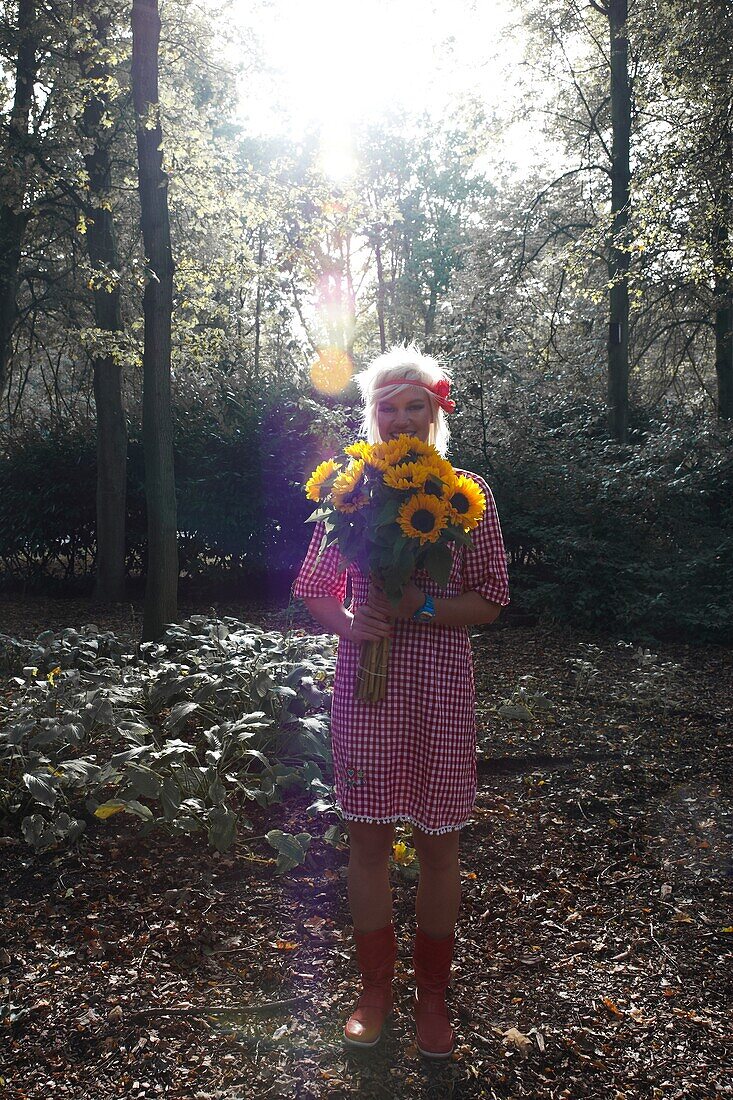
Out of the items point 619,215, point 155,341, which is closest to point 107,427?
point 155,341

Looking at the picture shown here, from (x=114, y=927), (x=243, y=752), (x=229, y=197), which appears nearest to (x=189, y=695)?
(x=243, y=752)

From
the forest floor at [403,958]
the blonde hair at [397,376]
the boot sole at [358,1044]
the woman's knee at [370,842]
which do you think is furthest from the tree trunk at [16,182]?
the boot sole at [358,1044]

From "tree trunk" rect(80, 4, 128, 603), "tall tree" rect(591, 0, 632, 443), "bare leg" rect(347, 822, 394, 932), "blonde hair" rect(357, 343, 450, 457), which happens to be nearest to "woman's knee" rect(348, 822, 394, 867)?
"bare leg" rect(347, 822, 394, 932)

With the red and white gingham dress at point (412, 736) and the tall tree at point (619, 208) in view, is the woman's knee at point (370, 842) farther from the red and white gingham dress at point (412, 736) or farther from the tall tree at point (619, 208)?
the tall tree at point (619, 208)

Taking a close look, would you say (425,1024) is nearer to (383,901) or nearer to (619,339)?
(383,901)

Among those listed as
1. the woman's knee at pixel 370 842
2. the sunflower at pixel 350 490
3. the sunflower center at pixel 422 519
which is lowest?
the woman's knee at pixel 370 842

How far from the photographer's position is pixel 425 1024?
2.34 meters

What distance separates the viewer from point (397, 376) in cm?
234

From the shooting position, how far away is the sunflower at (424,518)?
215 centimetres

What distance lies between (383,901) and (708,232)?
29.3ft

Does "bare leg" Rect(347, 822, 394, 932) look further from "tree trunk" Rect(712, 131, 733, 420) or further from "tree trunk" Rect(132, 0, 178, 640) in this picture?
"tree trunk" Rect(712, 131, 733, 420)

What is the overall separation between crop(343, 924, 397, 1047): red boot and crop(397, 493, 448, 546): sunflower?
105 centimetres

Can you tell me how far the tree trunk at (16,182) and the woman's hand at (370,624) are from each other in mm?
7440

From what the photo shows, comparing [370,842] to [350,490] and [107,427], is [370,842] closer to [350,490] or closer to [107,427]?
[350,490]
